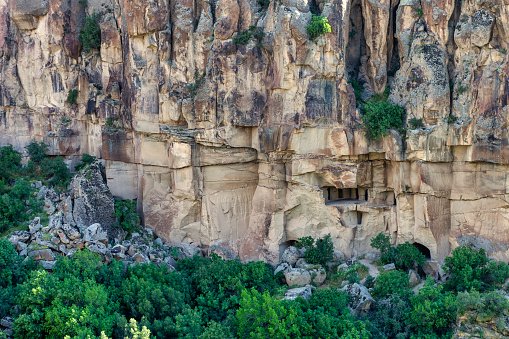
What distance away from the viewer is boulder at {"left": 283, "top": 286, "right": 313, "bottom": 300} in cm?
2855

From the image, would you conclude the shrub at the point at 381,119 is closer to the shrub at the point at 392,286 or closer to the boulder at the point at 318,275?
the shrub at the point at 392,286

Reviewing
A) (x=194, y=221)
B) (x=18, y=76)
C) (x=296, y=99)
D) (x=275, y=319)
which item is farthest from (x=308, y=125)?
(x=18, y=76)

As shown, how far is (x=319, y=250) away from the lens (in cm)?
3356

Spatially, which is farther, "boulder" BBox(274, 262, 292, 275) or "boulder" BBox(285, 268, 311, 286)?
"boulder" BBox(274, 262, 292, 275)

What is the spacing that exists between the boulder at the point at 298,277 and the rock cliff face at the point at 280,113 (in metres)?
4.20

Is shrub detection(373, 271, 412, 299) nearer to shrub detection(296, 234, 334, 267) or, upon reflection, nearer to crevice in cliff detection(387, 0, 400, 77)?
shrub detection(296, 234, 334, 267)

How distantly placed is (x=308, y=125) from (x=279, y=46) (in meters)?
5.31

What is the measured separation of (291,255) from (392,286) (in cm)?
759

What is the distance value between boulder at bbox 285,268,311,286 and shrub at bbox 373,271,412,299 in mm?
4026

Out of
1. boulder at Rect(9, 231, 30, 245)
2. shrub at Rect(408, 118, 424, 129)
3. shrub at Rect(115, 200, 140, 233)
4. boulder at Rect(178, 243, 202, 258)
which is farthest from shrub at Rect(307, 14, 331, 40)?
boulder at Rect(9, 231, 30, 245)

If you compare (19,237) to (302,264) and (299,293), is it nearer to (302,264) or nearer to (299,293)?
(299,293)

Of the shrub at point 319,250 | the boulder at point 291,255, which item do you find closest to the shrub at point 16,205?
the boulder at point 291,255

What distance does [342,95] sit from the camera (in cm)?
3391

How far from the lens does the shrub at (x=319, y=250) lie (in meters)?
33.1
